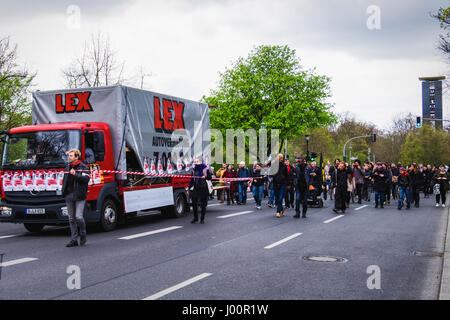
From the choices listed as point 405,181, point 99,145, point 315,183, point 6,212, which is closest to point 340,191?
point 315,183

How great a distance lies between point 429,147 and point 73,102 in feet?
200

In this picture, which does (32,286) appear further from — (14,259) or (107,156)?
(107,156)

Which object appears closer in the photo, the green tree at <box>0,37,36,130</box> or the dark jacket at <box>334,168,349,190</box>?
the dark jacket at <box>334,168,349,190</box>

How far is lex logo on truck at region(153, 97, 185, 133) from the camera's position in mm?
13609

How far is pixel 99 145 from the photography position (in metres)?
11.2

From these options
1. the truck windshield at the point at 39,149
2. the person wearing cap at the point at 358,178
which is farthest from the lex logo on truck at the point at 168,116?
the person wearing cap at the point at 358,178

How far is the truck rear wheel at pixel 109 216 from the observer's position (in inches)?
455

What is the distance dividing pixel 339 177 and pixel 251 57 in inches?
1293

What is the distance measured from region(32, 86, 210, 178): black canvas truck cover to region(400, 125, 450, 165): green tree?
5631 cm

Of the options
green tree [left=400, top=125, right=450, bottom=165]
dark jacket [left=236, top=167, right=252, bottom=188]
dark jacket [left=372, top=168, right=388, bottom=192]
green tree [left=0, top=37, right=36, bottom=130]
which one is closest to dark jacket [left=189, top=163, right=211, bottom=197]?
dark jacket [left=236, top=167, right=252, bottom=188]

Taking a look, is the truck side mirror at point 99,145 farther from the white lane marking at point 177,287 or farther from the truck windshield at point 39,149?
the white lane marking at point 177,287

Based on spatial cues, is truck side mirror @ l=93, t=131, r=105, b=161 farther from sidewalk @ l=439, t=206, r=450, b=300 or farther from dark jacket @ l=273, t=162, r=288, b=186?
sidewalk @ l=439, t=206, r=450, b=300
